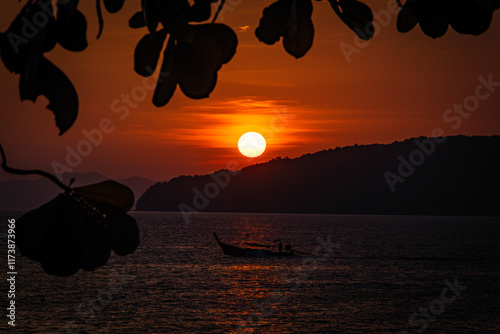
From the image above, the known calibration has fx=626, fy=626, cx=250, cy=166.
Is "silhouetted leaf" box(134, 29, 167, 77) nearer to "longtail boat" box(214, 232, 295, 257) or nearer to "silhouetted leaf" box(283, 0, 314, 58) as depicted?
"silhouetted leaf" box(283, 0, 314, 58)

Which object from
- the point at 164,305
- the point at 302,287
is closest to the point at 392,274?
the point at 302,287

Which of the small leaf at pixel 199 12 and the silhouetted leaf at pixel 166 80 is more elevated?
the small leaf at pixel 199 12

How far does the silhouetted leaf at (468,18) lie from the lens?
0.98 metres

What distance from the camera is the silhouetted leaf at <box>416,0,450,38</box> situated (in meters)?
1.04

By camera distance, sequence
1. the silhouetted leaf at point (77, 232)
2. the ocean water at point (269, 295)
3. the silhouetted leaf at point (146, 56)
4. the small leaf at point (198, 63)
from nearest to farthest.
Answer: the silhouetted leaf at point (77, 232)
the small leaf at point (198, 63)
the silhouetted leaf at point (146, 56)
the ocean water at point (269, 295)

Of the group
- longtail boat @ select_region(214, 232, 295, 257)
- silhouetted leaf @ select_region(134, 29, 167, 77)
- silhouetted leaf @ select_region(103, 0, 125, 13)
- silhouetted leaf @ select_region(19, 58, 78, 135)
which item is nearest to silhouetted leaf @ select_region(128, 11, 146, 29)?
silhouetted leaf @ select_region(134, 29, 167, 77)

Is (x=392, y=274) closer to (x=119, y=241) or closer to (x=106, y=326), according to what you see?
(x=106, y=326)

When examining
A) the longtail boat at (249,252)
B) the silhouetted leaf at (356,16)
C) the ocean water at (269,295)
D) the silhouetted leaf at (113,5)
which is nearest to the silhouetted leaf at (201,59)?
the silhouetted leaf at (113,5)

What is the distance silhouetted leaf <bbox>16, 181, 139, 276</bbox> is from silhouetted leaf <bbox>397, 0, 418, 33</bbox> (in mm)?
627

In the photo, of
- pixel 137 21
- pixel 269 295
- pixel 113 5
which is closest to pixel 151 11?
pixel 113 5

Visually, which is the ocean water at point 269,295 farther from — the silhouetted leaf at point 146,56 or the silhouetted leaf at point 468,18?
the silhouetted leaf at point 468,18

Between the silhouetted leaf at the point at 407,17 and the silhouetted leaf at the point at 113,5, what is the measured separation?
20.6 inches

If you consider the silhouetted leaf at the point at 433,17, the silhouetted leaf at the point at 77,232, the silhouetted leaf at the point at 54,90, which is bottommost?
the silhouetted leaf at the point at 77,232

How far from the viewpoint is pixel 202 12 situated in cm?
109
